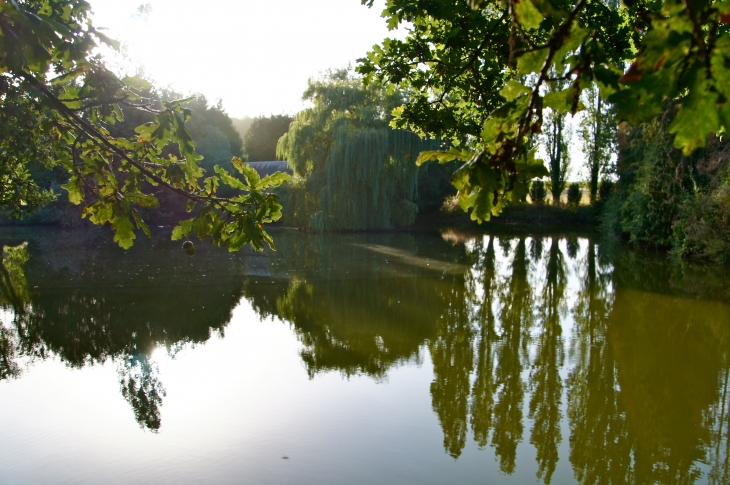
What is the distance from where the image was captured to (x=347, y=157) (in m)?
21.2

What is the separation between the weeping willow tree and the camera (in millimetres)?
21375

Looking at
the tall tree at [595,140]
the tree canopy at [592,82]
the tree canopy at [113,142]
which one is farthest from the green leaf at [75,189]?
the tall tree at [595,140]

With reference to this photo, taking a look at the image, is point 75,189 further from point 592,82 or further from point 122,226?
point 592,82

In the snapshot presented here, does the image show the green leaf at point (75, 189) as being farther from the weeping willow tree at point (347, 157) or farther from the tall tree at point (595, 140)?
the tall tree at point (595, 140)

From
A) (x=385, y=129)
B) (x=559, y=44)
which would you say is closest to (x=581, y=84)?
(x=559, y=44)

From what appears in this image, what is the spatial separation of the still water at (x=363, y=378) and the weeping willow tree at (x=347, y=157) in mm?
9451

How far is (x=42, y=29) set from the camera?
193 cm

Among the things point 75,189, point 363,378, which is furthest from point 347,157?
point 75,189

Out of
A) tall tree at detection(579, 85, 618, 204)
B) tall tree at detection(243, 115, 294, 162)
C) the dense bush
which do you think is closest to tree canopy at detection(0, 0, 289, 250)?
tall tree at detection(579, 85, 618, 204)

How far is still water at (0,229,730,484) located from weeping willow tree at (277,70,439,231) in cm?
945

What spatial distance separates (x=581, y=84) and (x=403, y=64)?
10.7 feet

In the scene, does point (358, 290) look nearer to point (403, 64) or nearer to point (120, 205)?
point (403, 64)

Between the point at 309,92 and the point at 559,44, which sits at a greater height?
the point at 309,92

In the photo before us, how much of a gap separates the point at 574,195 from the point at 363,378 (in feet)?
85.3
